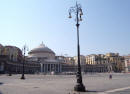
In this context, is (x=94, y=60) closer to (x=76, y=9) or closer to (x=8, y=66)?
(x=8, y=66)

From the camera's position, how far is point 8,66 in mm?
95938

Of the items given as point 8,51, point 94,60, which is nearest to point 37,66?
point 8,51

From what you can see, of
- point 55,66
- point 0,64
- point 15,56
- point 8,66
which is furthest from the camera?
point 55,66

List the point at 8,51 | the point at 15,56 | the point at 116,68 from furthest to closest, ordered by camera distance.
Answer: the point at 116,68 < the point at 15,56 < the point at 8,51

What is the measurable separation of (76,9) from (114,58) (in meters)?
147

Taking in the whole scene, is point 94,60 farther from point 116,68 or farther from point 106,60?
point 116,68

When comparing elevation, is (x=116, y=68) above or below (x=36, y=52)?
below

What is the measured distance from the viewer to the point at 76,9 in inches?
716

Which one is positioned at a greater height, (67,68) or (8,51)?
(8,51)

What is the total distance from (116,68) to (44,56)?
6573cm

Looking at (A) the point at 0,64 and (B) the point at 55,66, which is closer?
(A) the point at 0,64

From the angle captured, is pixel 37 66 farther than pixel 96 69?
No

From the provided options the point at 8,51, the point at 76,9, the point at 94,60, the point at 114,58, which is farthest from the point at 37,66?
the point at 76,9

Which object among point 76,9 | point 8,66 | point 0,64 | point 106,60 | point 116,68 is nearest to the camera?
point 76,9
